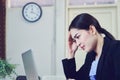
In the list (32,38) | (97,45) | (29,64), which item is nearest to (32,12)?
(32,38)

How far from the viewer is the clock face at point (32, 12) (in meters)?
4.86

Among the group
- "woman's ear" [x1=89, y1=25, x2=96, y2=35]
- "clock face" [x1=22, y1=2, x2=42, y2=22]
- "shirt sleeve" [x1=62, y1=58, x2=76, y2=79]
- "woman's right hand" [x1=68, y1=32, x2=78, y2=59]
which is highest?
A: "clock face" [x1=22, y1=2, x2=42, y2=22]

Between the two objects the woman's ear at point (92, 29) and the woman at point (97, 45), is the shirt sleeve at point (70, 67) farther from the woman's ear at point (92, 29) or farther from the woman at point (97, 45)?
the woman's ear at point (92, 29)

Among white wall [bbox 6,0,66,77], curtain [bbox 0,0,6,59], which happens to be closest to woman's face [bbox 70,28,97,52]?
white wall [bbox 6,0,66,77]

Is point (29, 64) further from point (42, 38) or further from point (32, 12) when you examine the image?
point (32, 12)

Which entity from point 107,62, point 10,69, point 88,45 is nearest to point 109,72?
point 107,62

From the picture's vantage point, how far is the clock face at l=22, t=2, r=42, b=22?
15.9 ft

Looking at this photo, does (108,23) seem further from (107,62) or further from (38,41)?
(107,62)

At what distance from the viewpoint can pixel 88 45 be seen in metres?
1.18

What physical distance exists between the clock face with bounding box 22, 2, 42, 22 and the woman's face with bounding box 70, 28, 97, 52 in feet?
12.2

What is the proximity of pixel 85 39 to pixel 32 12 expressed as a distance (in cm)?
382

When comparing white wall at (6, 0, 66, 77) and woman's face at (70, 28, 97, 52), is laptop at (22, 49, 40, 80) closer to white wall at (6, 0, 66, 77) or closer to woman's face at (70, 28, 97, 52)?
woman's face at (70, 28, 97, 52)

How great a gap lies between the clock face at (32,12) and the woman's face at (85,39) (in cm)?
371

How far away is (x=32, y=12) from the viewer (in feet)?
16.1
